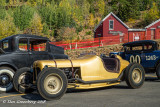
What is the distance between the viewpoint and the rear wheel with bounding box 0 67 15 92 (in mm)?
6883

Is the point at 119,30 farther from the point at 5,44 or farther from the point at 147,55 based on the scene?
the point at 5,44

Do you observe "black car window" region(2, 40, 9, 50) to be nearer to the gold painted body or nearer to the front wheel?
the gold painted body

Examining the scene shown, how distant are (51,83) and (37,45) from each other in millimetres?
3559

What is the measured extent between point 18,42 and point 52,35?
66.4 meters

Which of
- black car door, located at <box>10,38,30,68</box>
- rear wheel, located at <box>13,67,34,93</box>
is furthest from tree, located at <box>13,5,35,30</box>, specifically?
rear wheel, located at <box>13,67,34,93</box>

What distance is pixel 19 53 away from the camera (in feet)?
25.0

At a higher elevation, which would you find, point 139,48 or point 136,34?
point 136,34

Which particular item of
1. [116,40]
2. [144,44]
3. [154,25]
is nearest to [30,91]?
[144,44]

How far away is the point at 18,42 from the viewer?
773cm

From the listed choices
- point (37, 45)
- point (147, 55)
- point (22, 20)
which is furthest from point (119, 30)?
point (22, 20)

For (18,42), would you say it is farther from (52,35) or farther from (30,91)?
(52,35)

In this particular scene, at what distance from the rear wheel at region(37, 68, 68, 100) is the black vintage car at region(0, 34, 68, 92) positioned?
232 cm

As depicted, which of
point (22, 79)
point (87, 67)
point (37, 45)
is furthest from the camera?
point (37, 45)

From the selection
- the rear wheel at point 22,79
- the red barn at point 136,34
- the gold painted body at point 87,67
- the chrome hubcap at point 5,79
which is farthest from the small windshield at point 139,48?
the red barn at point 136,34
